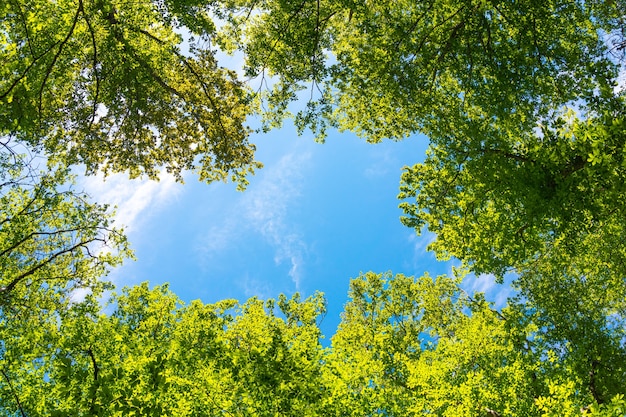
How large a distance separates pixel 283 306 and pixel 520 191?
15.9 meters

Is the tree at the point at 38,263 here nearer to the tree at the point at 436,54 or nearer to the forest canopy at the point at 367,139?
the forest canopy at the point at 367,139

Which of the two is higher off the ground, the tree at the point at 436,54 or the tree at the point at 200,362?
the tree at the point at 436,54

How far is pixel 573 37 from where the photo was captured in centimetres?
1424

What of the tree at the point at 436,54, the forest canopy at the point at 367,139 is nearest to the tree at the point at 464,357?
the forest canopy at the point at 367,139

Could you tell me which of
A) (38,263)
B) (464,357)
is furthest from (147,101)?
(464,357)

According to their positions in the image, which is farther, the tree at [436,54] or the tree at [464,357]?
the tree at [464,357]

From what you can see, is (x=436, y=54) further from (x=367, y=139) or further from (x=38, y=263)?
(x=38, y=263)

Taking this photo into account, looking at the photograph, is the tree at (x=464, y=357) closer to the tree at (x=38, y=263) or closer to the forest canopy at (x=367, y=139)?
the forest canopy at (x=367, y=139)

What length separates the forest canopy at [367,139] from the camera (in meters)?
12.5

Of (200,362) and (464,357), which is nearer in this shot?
(200,362)

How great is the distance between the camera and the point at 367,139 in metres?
20.8

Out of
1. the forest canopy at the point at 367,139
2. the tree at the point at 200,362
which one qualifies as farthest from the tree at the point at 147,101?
the tree at the point at 200,362

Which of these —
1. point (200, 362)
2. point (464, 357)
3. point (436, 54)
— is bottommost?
point (200, 362)

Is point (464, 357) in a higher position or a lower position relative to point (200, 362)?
higher
